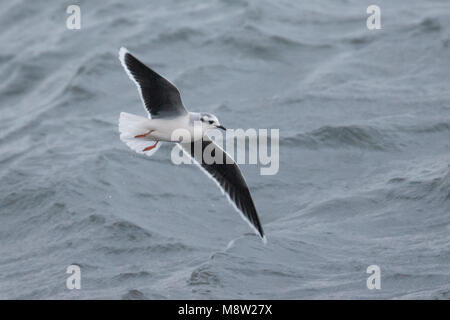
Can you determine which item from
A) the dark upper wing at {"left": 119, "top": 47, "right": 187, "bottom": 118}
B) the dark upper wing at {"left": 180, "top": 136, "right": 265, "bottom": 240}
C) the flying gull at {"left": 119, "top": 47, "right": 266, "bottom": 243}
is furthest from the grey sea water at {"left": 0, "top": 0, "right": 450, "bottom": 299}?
the dark upper wing at {"left": 119, "top": 47, "right": 187, "bottom": 118}

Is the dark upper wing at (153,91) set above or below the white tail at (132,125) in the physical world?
above

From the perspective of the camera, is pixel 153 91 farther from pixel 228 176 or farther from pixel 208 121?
pixel 228 176

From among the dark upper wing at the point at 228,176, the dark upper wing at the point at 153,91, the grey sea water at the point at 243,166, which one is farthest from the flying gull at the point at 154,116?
the grey sea water at the point at 243,166

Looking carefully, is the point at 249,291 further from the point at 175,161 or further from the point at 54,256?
the point at 175,161

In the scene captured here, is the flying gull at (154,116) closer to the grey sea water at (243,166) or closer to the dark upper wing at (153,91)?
the dark upper wing at (153,91)

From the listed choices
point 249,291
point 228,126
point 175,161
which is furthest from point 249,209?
point 228,126
